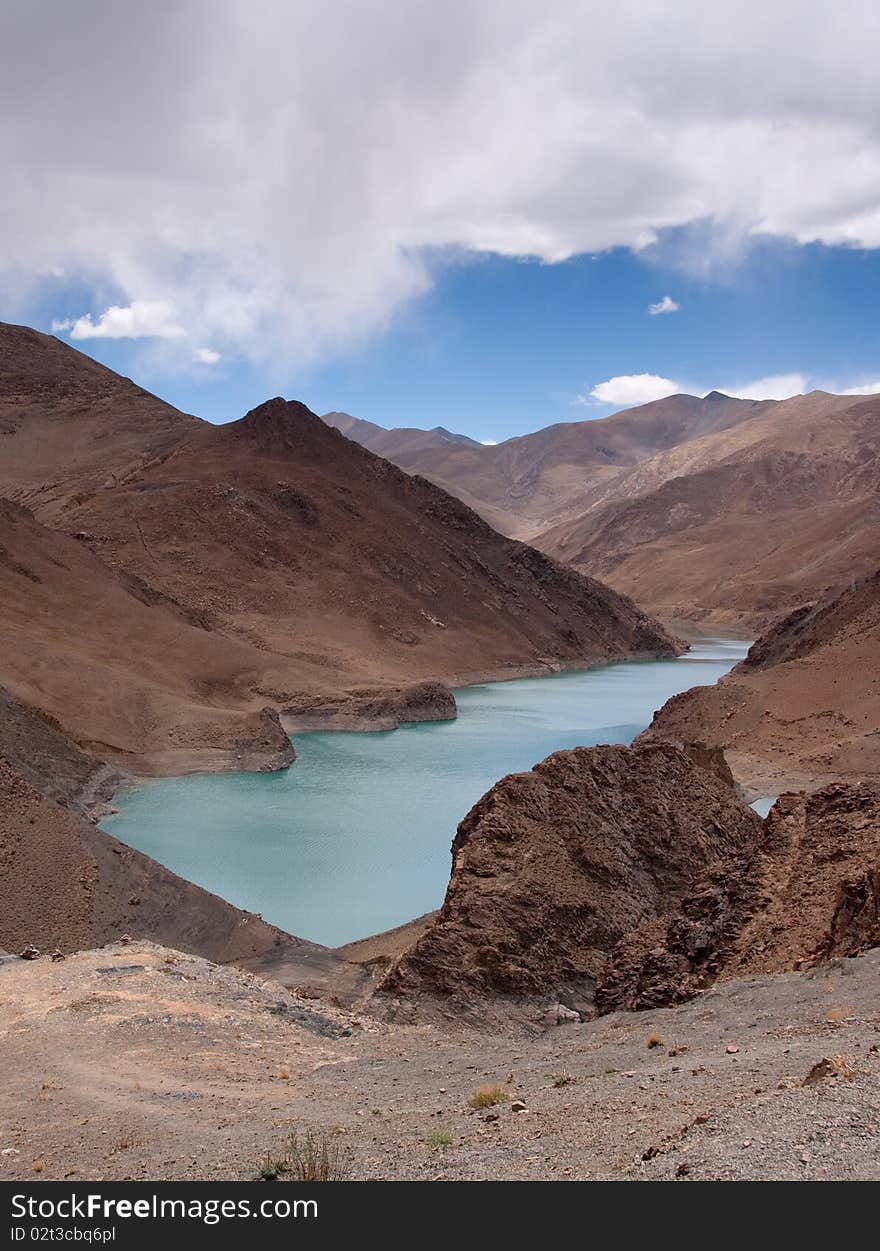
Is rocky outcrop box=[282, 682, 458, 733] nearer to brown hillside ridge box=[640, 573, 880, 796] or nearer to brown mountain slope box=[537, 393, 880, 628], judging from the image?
brown hillside ridge box=[640, 573, 880, 796]

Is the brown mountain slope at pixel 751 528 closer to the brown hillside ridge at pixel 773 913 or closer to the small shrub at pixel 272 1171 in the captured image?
the brown hillside ridge at pixel 773 913

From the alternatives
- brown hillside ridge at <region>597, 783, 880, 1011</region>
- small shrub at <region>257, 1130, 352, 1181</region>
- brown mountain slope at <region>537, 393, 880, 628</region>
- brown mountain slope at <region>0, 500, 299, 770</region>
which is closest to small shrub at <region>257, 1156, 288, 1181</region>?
small shrub at <region>257, 1130, 352, 1181</region>

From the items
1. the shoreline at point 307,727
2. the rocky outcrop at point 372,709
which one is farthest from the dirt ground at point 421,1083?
the rocky outcrop at point 372,709

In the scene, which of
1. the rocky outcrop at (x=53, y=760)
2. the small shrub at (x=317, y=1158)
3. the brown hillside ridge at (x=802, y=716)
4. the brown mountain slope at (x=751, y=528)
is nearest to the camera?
the small shrub at (x=317, y=1158)

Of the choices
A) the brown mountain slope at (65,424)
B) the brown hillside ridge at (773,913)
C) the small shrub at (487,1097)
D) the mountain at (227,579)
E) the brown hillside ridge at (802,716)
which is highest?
the brown mountain slope at (65,424)

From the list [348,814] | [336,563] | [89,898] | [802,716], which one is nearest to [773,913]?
[89,898]

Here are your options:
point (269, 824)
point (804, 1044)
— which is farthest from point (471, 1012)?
point (269, 824)
